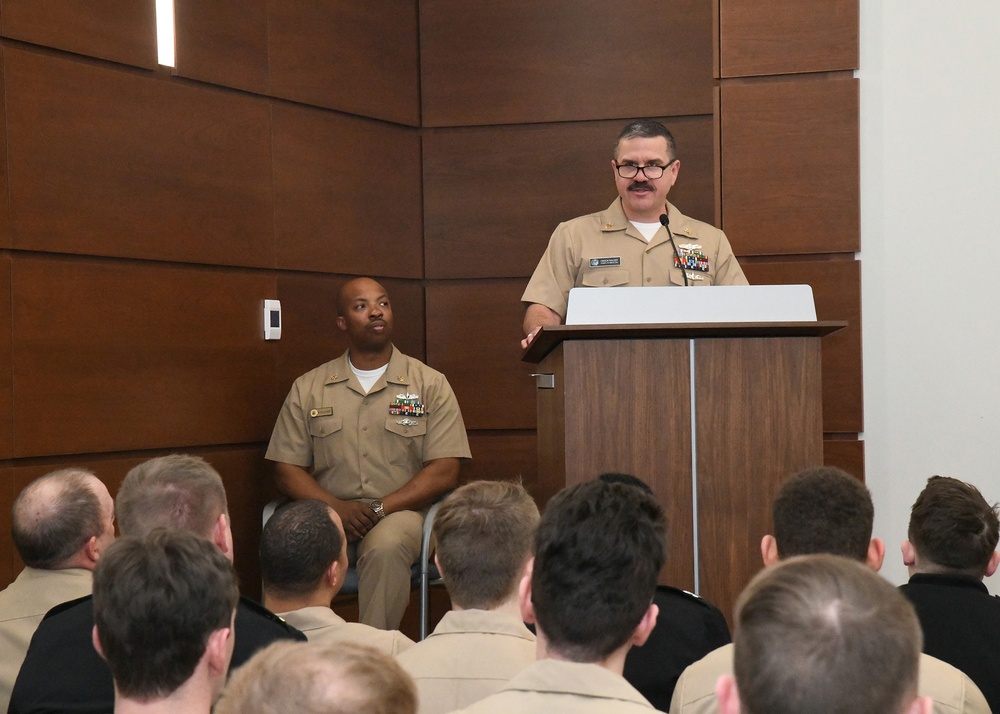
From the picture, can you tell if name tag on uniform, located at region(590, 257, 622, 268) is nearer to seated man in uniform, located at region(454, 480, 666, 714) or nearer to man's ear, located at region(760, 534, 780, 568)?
man's ear, located at region(760, 534, 780, 568)

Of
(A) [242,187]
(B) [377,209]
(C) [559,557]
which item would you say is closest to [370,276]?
(B) [377,209]

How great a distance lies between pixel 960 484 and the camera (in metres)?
2.34

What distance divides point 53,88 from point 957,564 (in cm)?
310

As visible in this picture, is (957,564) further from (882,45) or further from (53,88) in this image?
(53,88)

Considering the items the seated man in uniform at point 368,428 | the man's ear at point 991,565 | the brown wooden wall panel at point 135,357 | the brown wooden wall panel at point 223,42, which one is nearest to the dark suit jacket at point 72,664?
the man's ear at point 991,565

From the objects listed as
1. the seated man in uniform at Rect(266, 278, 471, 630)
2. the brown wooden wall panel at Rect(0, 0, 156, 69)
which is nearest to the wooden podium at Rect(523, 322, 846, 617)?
the seated man in uniform at Rect(266, 278, 471, 630)

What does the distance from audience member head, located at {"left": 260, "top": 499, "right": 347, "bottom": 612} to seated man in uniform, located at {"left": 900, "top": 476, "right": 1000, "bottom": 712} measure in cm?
117

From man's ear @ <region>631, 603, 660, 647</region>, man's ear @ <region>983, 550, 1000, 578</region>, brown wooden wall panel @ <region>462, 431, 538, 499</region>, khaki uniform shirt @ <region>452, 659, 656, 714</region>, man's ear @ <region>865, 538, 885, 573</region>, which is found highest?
man's ear @ <region>631, 603, 660, 647</region>

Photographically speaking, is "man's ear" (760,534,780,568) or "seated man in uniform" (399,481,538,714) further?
"man's ear" (760,534,780,568)

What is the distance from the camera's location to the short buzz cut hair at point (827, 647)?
37.9 inches

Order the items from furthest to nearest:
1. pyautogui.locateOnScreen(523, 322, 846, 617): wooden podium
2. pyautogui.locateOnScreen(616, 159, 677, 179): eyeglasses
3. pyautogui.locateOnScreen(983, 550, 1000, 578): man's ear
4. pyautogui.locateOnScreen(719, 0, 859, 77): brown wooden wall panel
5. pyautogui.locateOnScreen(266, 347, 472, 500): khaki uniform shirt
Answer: pyautogui.locateOnScreen(266, 347, 472, 500): khaki uniform shirt → pyautogui.locateOnScreen(719, 0, 859, 77): brown wooden wall panel → pyautogui.locateOnScreen(616, 159, 677, 179): eyeglasses → pyautogui.locateOnScreen(523, 322, 846, 617): wooden podium → pyautogui.locateOnScreen(983, 550, 1000, 578): man's ear

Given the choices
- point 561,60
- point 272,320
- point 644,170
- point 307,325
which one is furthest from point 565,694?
point 561,60

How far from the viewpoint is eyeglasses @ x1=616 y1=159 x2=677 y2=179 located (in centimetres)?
363

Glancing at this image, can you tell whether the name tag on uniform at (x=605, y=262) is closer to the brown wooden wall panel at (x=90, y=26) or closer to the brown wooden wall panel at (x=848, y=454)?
the brown wooden wall panel at (x=848, y=454)
